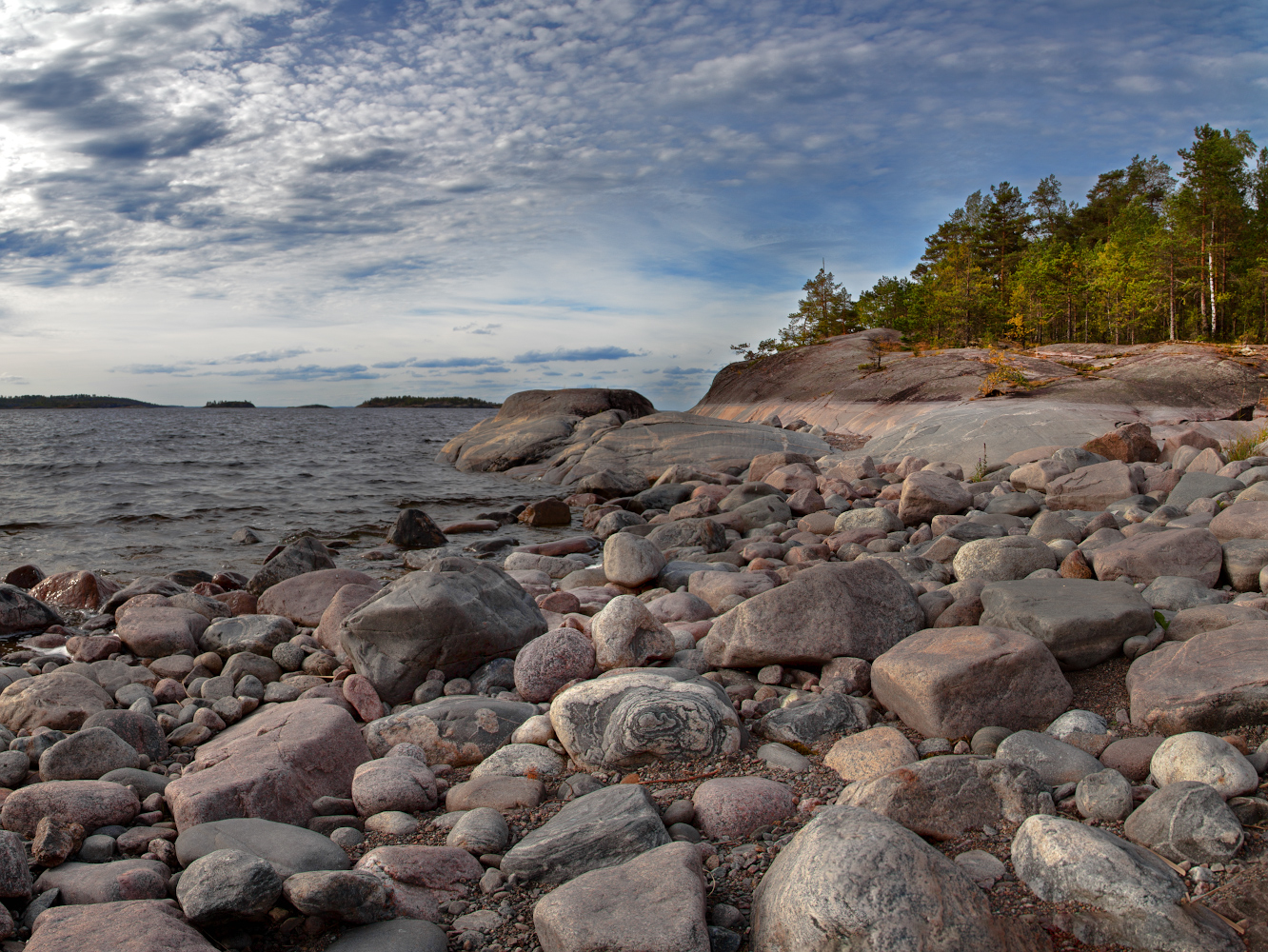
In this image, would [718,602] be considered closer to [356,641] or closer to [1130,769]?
[356,641]

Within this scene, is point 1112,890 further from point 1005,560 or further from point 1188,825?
point 1005,560

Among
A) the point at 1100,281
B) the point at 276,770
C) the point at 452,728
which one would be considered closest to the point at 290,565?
the point at 452,728

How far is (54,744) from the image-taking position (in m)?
3.71

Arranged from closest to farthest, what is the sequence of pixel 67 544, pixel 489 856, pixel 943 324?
pixel 489 856 → pixel 67 544 → pixel 943 324

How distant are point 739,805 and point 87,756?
3158mm

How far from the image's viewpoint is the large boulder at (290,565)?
791cm

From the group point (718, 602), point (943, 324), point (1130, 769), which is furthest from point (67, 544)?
point (943, 324)

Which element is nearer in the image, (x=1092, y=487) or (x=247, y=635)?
(x=247, y=635)

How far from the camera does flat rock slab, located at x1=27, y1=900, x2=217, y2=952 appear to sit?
6.94 ft

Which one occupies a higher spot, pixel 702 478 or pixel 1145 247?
pixel 1145 247

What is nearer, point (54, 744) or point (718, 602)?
point (54, 744)

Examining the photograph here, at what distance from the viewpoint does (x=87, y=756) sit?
12.0ft

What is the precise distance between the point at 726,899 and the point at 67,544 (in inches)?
466

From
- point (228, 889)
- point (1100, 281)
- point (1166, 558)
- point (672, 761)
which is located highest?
point (1100, 281)
